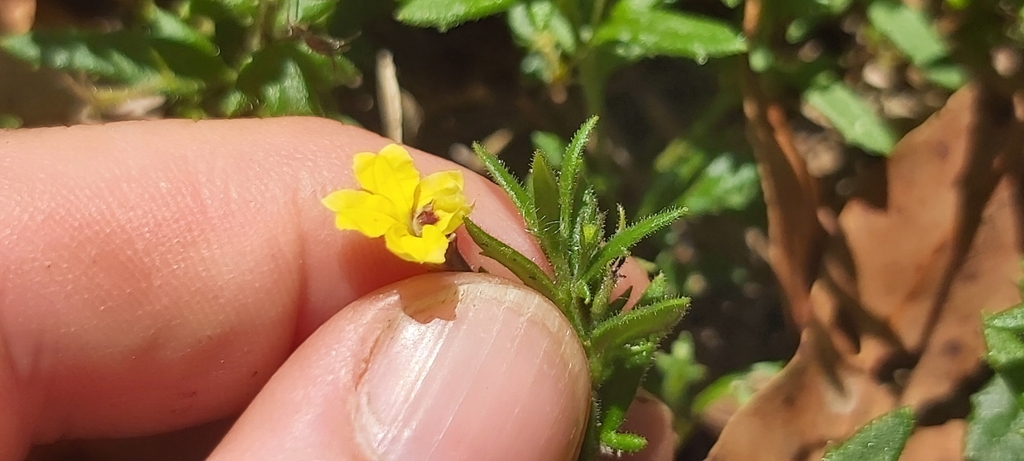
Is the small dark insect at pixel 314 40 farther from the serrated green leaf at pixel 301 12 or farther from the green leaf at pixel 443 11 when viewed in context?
the green leaf at pixel 443 11

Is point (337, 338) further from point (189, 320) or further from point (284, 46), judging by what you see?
point (284, 46)

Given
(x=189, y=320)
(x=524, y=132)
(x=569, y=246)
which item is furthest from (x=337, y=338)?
(x=524, y=132)

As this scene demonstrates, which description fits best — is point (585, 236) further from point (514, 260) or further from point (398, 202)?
point (398, 202)

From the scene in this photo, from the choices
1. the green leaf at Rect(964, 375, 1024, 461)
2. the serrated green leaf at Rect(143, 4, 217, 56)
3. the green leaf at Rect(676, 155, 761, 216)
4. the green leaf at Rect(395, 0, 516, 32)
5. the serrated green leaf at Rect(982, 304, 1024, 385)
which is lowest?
the green leaf at Rect(964, 375, 1024, 461)

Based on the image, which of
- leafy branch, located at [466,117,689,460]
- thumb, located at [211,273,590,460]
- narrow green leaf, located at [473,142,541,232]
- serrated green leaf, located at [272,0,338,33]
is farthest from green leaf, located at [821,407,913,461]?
serrated green leaf, located at [272,0,338,33]

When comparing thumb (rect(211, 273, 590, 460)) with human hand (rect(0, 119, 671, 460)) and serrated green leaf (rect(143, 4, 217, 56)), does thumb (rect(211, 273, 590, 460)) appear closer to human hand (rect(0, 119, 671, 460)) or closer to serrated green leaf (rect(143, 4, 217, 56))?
human hand (rect(0, 119, 671, 460))

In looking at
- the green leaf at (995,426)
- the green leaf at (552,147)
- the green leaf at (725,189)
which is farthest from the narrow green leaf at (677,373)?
the green leaf at (995,426)
